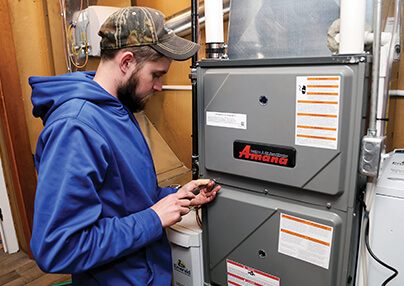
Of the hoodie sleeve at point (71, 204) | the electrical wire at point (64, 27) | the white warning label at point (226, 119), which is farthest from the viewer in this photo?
the electrical wire at point (64, 27)

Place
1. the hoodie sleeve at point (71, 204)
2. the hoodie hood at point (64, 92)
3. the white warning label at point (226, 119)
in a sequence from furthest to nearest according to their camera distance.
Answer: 1. the white warning label at point (226, 119)
2. the hoodie hood at point (64, 92)
3. the hoodie sleeve at point (71, 204)

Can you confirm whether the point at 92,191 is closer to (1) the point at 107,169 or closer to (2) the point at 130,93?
(1) the point at 107,169

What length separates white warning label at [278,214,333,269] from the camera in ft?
2.89

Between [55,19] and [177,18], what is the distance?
840mm

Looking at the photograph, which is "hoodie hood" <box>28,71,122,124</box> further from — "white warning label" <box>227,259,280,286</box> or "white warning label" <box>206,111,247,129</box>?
"white warning label" <box>227,259,280,286</box>

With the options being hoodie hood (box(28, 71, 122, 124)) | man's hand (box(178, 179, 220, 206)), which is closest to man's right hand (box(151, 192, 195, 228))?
man's hand (box(178, 179, 220, 206))

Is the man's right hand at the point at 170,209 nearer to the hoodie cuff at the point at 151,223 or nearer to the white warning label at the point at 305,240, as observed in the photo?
the hoodie cuff at the point at 151,223

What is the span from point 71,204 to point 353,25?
0.82 meters

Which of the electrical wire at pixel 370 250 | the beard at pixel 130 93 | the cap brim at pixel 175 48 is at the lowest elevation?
the electrical wire at pixel 370 250

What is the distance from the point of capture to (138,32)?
2.88 ft

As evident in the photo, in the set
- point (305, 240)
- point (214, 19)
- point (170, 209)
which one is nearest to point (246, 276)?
point (305, 240)

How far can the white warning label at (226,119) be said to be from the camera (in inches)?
37.5

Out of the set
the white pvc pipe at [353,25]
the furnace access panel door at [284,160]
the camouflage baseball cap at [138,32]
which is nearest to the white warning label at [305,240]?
the furnace access panel door at [284,160]

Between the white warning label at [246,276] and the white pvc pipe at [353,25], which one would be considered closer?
the white pvc pipe at [353,25]
